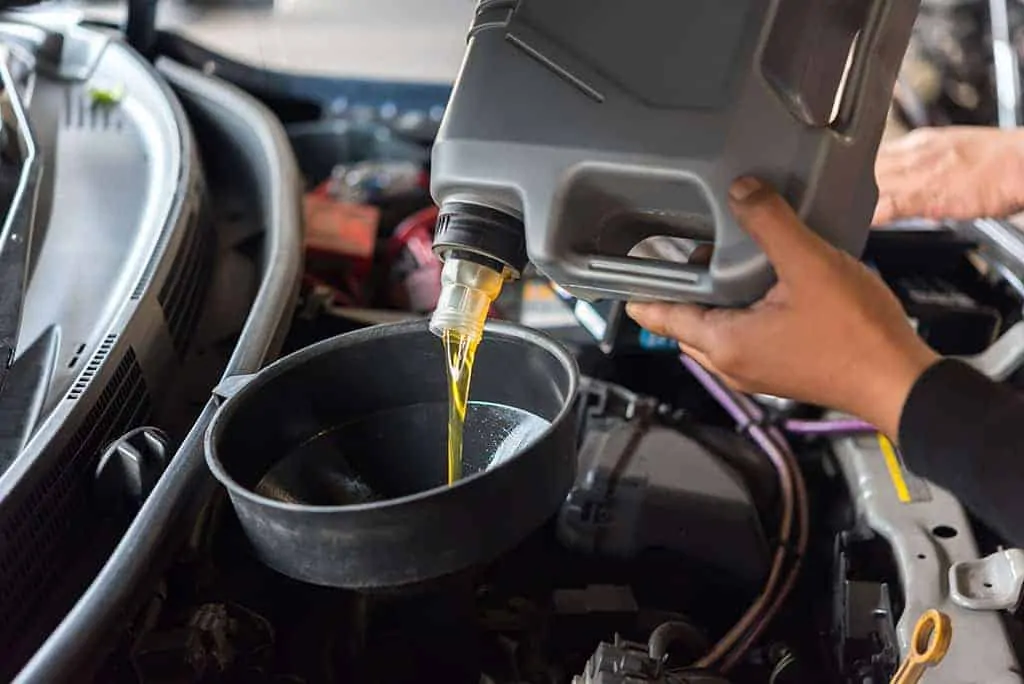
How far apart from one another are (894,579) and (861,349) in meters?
0.36

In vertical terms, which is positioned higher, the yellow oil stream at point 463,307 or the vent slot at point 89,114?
the yellow oil stream at point 463,307

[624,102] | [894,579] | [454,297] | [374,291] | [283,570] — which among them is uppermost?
[624,102]

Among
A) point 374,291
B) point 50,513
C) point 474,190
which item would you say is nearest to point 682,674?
point 474,190

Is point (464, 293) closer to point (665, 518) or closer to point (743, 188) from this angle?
point (743, 188)

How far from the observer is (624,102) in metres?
0.68

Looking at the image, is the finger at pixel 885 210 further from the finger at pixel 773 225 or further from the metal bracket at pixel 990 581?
the finger at pixel 773 225

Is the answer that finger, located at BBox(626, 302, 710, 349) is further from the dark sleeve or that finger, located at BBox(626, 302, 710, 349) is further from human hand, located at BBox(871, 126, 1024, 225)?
human hand, located at BBox(871, 126, 1024, 225)

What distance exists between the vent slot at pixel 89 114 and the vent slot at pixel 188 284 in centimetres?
27

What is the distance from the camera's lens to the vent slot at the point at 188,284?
102cm

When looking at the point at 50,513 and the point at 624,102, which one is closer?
the point at 624,102

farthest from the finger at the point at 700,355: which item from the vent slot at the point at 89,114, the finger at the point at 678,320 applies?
the vent slot at the point at 89,114

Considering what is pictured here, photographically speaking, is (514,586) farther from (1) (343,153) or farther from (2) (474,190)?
(1) (343,153)

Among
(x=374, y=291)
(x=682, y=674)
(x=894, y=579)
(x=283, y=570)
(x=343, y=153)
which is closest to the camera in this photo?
(x=283, y=570)

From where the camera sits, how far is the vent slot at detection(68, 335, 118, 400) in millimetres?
851
